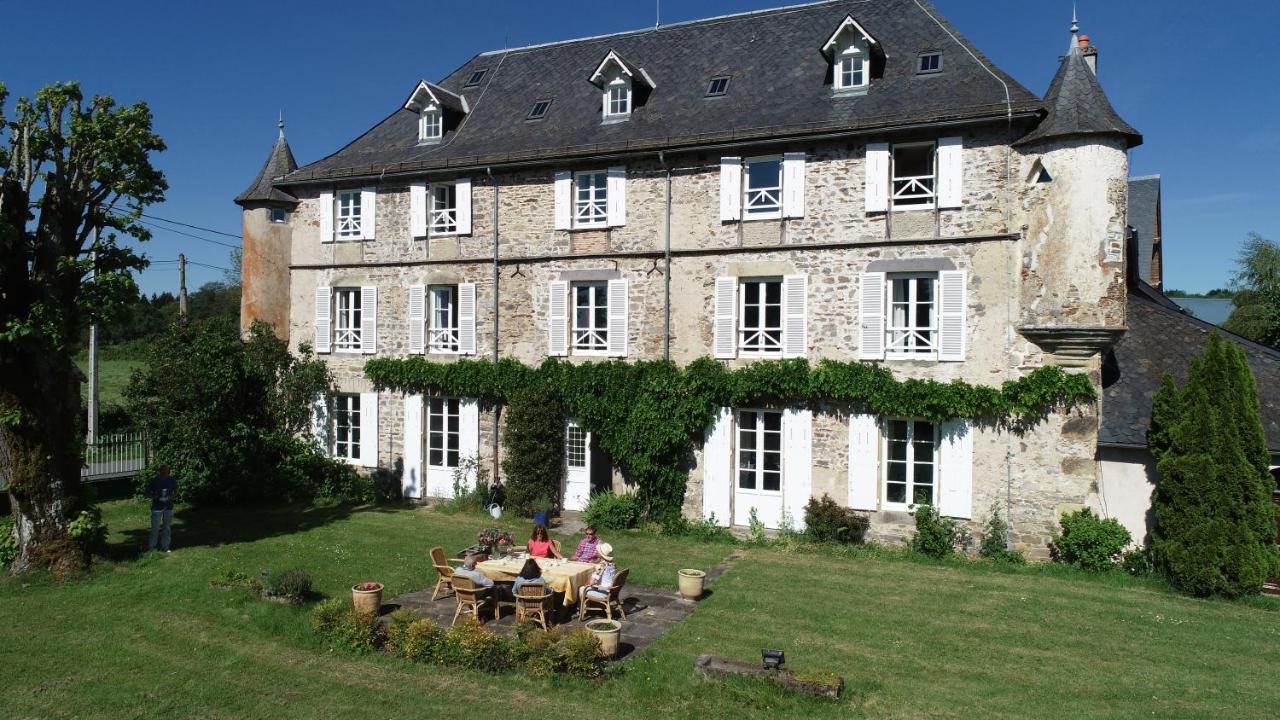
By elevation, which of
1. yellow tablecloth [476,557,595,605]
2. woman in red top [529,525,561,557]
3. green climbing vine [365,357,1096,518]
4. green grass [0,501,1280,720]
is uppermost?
green climbing vine [365,357,1096,518]

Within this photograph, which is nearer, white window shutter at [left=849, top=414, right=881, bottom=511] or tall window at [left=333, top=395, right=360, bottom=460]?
white window shutter at [left=849, top=414, right=881, bottom=511]

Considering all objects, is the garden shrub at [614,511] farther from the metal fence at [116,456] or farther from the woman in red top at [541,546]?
the metal fence at [116,456]

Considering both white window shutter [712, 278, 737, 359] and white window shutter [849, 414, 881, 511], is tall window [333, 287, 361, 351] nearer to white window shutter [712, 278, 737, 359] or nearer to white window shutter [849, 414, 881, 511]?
white window shutter [712, 278, 737, 359]

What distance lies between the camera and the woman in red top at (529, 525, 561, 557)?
37.1ft

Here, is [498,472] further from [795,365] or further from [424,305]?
[795,365]

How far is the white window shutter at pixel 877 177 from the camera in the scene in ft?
48.7

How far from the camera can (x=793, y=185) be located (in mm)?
15539

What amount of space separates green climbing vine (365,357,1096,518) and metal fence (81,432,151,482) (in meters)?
7.20

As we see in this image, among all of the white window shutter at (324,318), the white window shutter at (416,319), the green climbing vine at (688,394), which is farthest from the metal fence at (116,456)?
the green climbing vine at (688,394)

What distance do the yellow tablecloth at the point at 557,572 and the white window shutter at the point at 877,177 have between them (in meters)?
8.68

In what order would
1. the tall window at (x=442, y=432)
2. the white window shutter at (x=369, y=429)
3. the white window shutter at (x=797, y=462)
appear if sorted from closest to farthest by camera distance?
the white window shutter at (x=797, y=462) → the tall window at (x=442, y=432) → the white window shutter at (x=369, y=429)

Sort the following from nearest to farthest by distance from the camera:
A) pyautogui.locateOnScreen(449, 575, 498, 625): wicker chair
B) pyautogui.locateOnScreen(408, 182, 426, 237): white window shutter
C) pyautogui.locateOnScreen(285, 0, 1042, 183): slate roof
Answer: pyautogui.locateOnScreen(449, 575, 498, 625): wicker chair
pyautogui.locateOnScreen(285, 0, 1042, 183): slate roof
pyautogui.locateOnScreen(408, 182, 426, 237): white window shutter

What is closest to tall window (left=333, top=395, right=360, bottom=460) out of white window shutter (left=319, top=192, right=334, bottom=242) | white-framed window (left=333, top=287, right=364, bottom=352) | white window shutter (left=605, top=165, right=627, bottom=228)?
white-framed window (left=333, top=287, right=364, bottom=352)

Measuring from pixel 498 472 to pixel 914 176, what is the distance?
10918mm
